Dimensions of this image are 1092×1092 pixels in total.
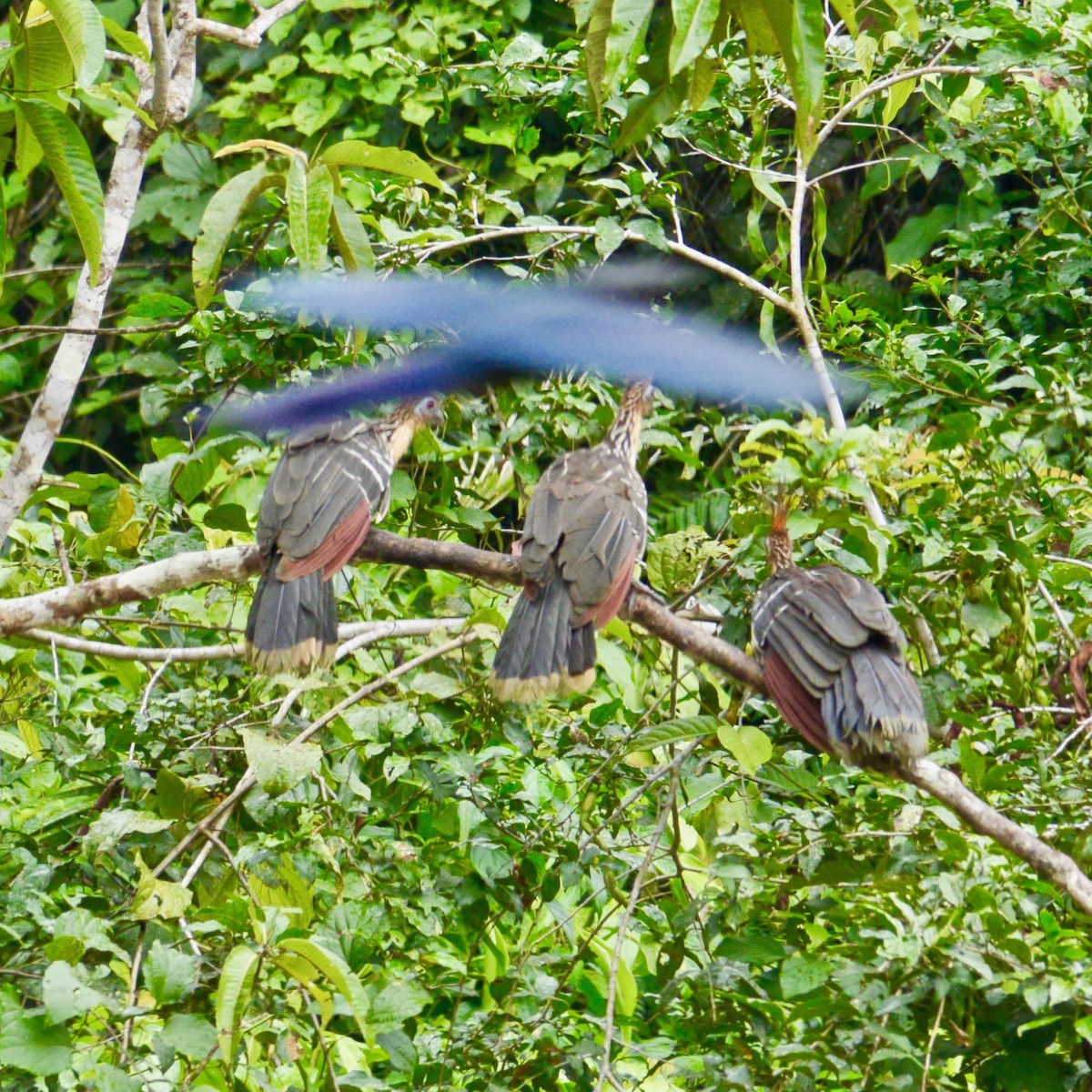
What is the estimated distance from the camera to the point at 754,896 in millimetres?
2848

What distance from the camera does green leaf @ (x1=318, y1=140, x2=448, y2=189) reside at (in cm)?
222

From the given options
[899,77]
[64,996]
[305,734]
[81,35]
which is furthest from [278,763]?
[899,77]

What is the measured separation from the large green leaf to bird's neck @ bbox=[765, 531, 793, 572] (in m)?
1.13

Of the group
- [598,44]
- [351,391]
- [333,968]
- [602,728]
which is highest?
[598,44]

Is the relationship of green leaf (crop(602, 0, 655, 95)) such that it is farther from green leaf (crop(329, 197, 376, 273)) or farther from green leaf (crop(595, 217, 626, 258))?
green leaf (crop(595, 217, 626, 258))

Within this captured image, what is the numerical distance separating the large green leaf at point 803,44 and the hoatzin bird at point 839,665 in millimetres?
1004

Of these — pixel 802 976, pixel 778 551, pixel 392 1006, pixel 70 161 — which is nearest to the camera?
pixel 70 161

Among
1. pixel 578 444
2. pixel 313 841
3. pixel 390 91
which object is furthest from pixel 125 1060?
pixel 390 91

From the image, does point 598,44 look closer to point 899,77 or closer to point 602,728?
point 602,728

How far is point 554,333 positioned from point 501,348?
0.88ft

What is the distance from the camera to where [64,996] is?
212cm

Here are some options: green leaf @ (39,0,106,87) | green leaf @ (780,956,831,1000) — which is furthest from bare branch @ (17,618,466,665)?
green leaf @ (39,0,106,87)

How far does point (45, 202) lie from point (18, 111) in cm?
502

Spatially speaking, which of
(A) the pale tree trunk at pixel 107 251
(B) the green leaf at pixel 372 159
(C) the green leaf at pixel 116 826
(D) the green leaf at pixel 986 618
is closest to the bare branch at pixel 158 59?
(A) the pale tree trunk at pixel 107 251
